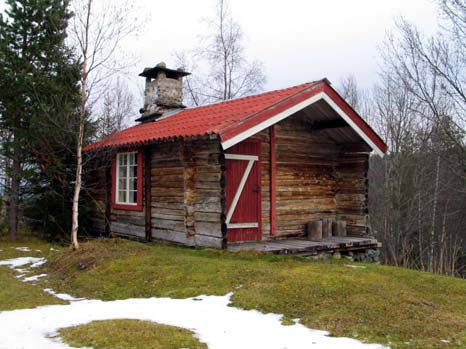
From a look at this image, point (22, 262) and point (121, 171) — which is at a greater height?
point (121, 171)

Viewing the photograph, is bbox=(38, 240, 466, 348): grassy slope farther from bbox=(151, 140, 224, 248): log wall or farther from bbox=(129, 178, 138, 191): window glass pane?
bbox=(129, 178, 138, 191): window glass pane

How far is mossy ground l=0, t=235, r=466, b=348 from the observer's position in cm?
487

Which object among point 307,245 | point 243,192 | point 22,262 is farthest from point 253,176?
point 22,262

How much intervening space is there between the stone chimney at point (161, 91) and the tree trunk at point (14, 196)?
4.33 meters

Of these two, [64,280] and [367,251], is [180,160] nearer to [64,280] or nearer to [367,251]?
[64,280]

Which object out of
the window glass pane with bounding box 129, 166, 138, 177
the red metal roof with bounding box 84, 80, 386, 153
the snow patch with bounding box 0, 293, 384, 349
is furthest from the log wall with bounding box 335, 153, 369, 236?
the snow patch with bounding box 0, 293, 384, 349

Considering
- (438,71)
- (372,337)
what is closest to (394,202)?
(438,71)

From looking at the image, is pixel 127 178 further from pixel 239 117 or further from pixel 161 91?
pixel 239 117

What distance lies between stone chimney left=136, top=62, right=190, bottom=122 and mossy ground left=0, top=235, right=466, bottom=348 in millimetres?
6400

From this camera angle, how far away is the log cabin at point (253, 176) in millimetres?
9570

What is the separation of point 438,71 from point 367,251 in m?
7.61

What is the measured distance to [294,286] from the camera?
252 inches

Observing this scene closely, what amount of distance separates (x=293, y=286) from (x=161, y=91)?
34.2ft

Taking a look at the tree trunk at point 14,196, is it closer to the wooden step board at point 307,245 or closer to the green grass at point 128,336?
the wooden step board at point 307,245
